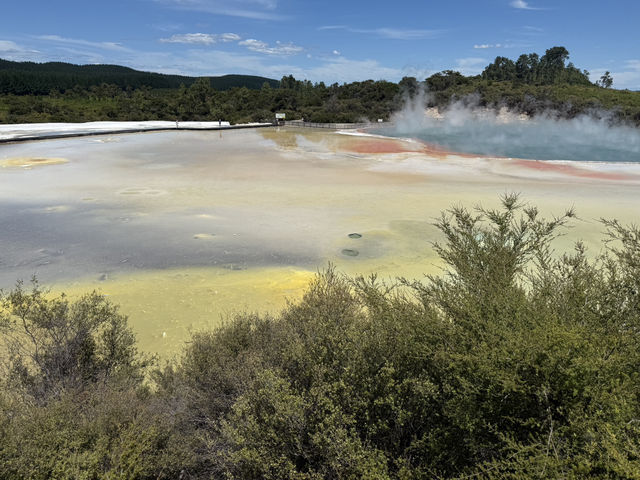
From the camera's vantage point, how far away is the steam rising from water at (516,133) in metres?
35.0

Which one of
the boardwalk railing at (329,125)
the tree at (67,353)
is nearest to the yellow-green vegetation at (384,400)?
the tree at (67,353)

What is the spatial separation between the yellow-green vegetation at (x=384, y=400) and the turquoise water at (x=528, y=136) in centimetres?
3108

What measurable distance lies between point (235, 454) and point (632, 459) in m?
3.18

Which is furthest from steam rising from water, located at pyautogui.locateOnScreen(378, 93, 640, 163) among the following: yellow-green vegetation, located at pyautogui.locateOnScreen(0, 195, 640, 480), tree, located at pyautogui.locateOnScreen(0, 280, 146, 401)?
tree, located at pyautogui.locateOnScreen(0, 280, 146, 401)

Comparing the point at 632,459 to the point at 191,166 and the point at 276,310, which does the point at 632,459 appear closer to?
the point at 276,310

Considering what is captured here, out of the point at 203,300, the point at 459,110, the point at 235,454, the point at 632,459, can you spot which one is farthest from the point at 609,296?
the point at 459,110

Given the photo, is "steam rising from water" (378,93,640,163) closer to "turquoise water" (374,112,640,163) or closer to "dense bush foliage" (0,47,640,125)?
"turquoise water" (374,112,640,163)

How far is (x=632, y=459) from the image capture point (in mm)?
3076

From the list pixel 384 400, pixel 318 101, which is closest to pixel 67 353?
pixel 384 400

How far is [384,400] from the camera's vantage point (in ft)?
13.7

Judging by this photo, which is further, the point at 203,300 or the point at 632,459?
the point at 203,300

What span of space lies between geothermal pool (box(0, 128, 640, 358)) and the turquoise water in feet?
22.6

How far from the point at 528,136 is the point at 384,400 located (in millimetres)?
50031

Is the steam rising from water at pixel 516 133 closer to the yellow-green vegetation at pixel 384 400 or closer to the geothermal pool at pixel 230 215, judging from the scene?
the geothermal pool at pixel 230 215
